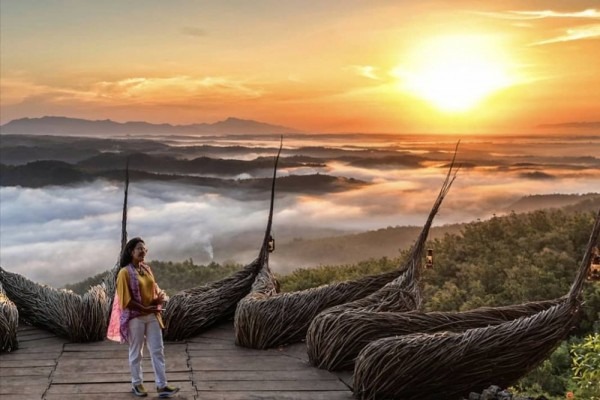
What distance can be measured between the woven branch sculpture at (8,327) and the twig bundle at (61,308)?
1.15ft

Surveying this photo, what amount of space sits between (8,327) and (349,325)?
2.41 metres

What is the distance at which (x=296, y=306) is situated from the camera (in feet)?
18.4

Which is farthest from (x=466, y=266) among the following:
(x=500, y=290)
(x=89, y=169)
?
(x=89, y=169)

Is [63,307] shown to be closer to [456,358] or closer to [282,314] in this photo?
[282,314]

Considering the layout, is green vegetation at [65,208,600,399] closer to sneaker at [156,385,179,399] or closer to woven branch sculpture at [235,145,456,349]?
woven branch sculpture at [235,145,456,349]

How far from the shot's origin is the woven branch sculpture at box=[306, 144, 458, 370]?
15.6 feet

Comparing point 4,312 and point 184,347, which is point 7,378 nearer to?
point 4,312

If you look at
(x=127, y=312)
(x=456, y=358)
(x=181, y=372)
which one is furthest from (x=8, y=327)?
(x=456, y=358)

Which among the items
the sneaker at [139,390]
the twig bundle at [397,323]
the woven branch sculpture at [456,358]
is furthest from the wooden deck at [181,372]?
the woven branch sculpture at [456,358]

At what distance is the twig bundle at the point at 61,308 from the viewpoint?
5621 millimetres

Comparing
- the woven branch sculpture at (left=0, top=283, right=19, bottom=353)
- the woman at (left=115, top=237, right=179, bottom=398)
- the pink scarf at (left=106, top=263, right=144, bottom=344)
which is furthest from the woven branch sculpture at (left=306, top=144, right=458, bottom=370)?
the woven branch sculpture at (left=0, top=283, right=19, bottom=353)

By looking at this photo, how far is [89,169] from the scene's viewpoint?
29.0 feet

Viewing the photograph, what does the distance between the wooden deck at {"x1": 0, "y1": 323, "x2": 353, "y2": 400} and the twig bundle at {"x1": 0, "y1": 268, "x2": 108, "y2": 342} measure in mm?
99

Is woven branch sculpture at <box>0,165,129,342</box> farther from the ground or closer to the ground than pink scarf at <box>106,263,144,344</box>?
closer to the ground
